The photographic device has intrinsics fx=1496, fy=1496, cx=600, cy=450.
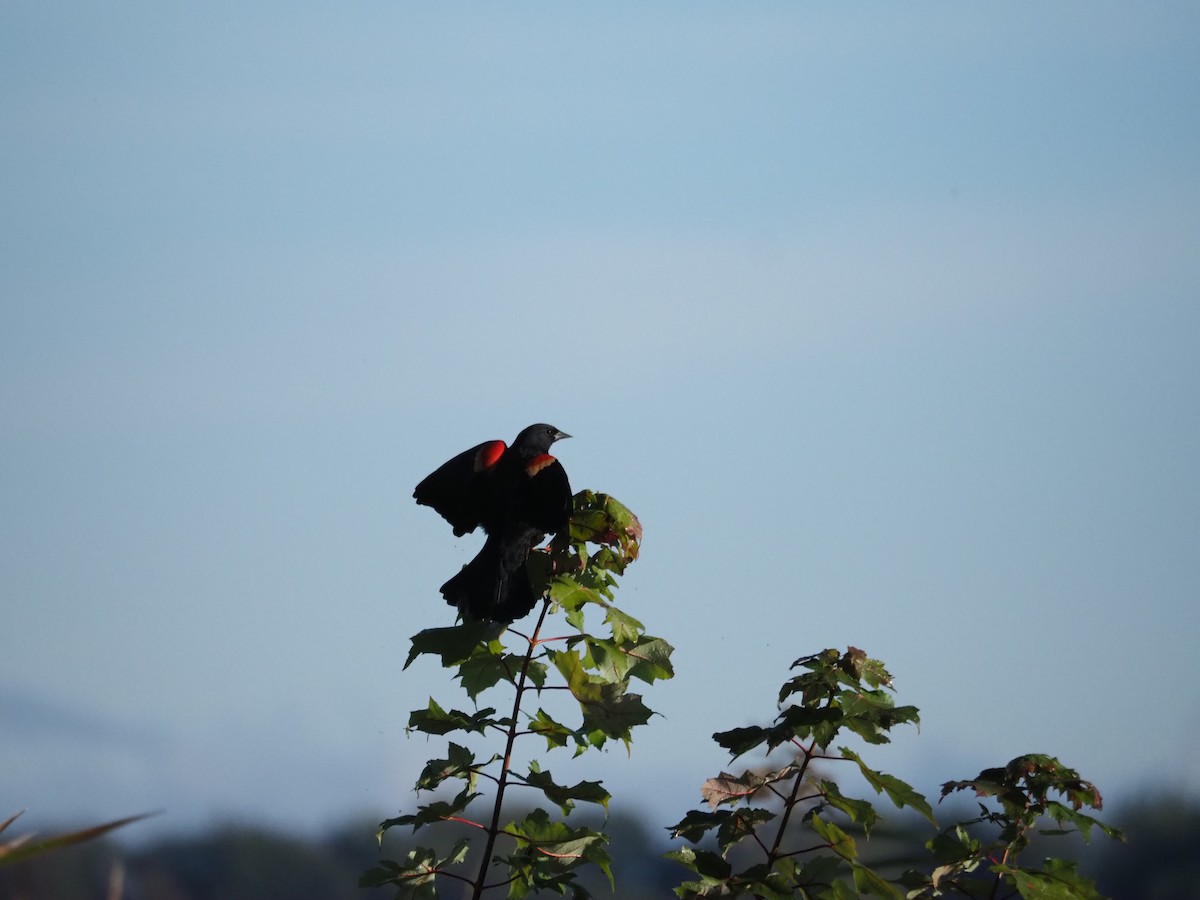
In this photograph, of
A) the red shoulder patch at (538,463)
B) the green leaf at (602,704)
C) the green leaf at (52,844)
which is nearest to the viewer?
the green leaf at (52,844)

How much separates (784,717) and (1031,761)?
25.2 inches

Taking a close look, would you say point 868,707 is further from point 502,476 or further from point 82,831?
point 82,831

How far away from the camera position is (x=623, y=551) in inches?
151

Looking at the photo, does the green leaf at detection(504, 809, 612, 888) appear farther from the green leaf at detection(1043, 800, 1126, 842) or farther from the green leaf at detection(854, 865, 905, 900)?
the green leaf at detection(1043, 800, 1126, 842)

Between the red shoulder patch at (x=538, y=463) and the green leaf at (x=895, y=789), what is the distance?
111cm

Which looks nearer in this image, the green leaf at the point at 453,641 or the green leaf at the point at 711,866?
the green leaf at the point at 711,866

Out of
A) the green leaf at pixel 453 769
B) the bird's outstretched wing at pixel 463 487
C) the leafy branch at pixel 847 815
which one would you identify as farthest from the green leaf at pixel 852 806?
the bird's outstretched wing at pixel 463 487

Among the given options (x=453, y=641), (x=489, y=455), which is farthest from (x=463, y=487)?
(x=453, y=641)

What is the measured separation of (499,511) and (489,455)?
0.38 metres

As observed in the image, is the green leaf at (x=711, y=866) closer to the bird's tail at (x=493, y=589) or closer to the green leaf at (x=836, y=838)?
the green leaf at (x=836, y=838)

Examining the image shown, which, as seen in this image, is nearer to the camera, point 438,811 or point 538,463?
point 438,811

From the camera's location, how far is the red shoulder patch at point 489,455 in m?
4.56

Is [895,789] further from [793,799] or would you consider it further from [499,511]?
[499,511]

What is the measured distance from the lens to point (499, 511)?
4.29m
